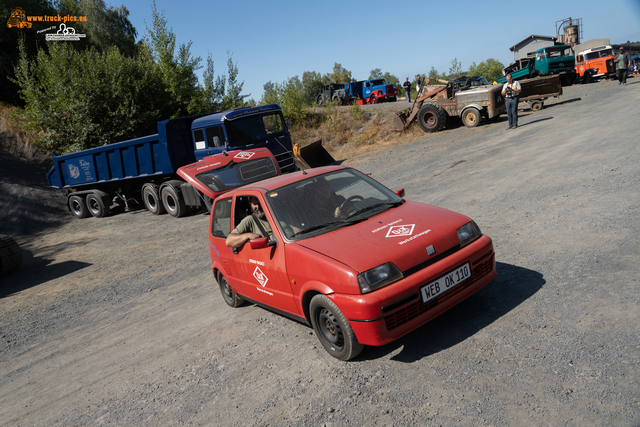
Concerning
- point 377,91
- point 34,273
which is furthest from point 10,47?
point 377,91

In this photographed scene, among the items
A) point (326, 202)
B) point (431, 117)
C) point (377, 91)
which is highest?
point (377, 91)

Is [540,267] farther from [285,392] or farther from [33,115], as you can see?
[33,115]

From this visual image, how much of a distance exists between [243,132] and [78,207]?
880 cm

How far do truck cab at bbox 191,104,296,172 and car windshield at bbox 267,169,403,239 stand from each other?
27.7 ft

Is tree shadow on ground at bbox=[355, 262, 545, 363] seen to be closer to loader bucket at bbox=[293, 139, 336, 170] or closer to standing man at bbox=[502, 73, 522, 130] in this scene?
standing man at bbox=[502, 73, 522, 130]

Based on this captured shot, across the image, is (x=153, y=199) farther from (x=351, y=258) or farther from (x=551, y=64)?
(x=551, y=64)

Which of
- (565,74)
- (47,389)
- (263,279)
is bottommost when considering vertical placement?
(47,389)

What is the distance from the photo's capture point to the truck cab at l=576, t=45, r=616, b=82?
31219 mm

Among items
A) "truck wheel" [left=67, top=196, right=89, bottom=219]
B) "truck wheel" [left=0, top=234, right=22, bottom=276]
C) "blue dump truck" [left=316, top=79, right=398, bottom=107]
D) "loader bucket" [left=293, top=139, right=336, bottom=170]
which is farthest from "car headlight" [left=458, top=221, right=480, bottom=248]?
"blue dump truck" [left=316, top=79, right=398, bottom=107]

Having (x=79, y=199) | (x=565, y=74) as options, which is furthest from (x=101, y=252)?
(x=565, y=74)

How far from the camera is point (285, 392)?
11.6 ft

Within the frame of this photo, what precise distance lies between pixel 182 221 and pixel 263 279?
9276 mm

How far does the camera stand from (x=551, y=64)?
28406mm

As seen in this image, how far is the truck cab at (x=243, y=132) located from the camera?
1325 cm
